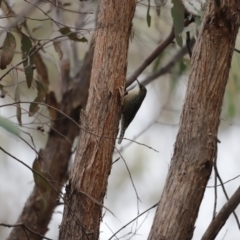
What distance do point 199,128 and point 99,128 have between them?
9.4 inches

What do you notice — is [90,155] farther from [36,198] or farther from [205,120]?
[36,198]

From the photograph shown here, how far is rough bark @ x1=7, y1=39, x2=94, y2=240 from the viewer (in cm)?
227

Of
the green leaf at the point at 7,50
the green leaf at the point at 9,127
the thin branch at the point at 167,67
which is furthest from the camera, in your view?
the thin branch at the point at 167,67

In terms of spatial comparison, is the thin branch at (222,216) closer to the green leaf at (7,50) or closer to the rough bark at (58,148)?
the green leaf at (7,50)

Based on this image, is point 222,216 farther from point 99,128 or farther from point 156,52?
point 156,52

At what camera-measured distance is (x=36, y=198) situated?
2268 mm

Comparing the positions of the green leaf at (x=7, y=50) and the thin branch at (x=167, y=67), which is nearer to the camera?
the green leaf at (x=7, y=50)

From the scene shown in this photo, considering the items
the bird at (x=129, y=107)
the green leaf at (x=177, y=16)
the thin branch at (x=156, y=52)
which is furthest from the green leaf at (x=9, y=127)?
the thin branch at (x=156, y=52)

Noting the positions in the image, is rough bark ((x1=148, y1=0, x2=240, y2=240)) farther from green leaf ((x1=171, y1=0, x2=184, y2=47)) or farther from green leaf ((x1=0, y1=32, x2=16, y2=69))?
green leaf ((x1=0, y1=32, x2=16, y2=69))

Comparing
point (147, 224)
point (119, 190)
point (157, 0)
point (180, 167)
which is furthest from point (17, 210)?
point (180, 167)

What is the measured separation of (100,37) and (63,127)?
1.04m

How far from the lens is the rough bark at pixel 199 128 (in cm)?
132

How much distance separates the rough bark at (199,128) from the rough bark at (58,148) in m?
0.97

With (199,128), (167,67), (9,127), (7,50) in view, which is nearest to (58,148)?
(167,67)
